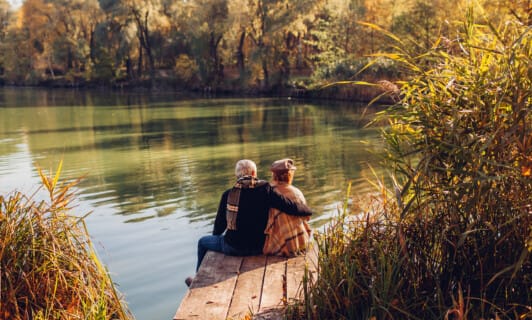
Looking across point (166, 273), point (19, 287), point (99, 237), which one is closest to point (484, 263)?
point (19, 287)

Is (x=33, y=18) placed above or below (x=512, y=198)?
above

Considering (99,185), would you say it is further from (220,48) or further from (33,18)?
(33,18)

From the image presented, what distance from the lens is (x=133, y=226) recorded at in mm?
9016

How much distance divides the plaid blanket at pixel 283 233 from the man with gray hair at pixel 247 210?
6cm

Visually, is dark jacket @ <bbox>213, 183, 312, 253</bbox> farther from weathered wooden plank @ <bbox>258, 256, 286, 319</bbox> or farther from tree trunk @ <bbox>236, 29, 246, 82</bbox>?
tree trunk @ <bbox>236, 29, 246, 82</bbox>

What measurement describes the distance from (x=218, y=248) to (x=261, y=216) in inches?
20.6

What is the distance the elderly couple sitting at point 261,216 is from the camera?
16.0 feet

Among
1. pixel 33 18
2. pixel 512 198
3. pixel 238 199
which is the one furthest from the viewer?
pixel 33 18

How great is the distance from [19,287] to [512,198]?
10.1ft

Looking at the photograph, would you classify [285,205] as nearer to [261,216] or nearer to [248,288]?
[261,216]

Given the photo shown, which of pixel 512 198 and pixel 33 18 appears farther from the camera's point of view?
pixel 33 18

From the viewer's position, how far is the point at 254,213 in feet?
16.1

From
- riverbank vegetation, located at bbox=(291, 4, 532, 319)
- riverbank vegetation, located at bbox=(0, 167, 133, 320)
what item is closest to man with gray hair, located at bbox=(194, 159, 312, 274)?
riverbank vegetation, located at bbox=(291, 4, 532, 319)

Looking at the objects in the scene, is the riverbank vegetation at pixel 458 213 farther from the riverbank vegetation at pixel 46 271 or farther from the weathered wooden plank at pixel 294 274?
the riverbank vegetation at pixel 46 271
